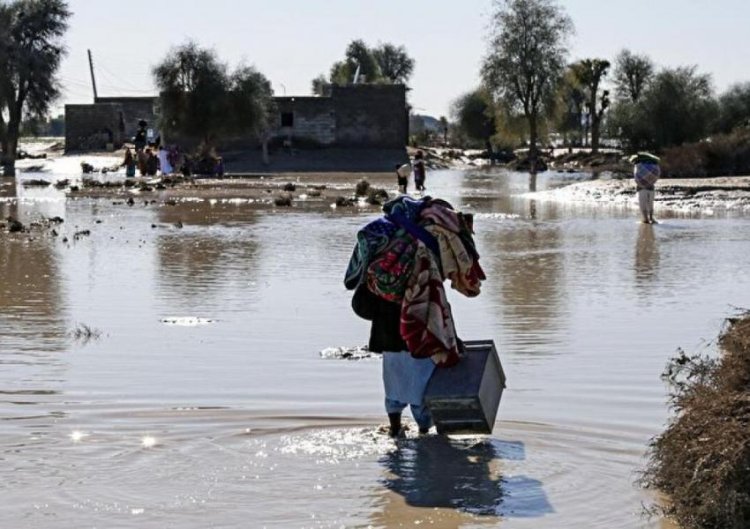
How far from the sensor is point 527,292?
15.9m

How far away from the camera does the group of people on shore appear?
51812 millimetres

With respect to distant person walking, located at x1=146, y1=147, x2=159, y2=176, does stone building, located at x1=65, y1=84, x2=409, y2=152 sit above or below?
above

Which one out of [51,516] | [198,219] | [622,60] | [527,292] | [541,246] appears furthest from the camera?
[622,60]

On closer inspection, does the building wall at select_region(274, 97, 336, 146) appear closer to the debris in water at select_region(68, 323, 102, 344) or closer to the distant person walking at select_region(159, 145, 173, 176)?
the distant person walking at select_region(159, 145, 173, 176)

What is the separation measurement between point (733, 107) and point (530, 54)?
31.9 ft

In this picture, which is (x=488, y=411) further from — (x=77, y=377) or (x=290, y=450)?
(x=77, y=377)

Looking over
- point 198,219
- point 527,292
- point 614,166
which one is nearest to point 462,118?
point 614,166

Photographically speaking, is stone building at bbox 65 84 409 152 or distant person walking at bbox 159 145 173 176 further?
stone building at bbox 65 84 409 152

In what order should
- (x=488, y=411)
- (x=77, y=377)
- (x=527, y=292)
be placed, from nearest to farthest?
(x=488, y=411)
(x=77, y=377)
(x=527, y=292)

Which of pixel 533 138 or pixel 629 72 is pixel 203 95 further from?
pixel 629 72

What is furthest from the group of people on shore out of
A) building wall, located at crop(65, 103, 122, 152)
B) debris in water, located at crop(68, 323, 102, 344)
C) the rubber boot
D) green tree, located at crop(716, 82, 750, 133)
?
the rubber boot

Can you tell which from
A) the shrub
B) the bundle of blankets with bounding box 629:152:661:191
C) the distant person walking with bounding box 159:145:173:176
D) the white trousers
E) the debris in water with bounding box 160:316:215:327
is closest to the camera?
the debris in water with bounding box 160:316:215:327

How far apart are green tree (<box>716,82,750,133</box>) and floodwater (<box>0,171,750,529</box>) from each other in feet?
153

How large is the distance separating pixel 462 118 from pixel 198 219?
227 ft
